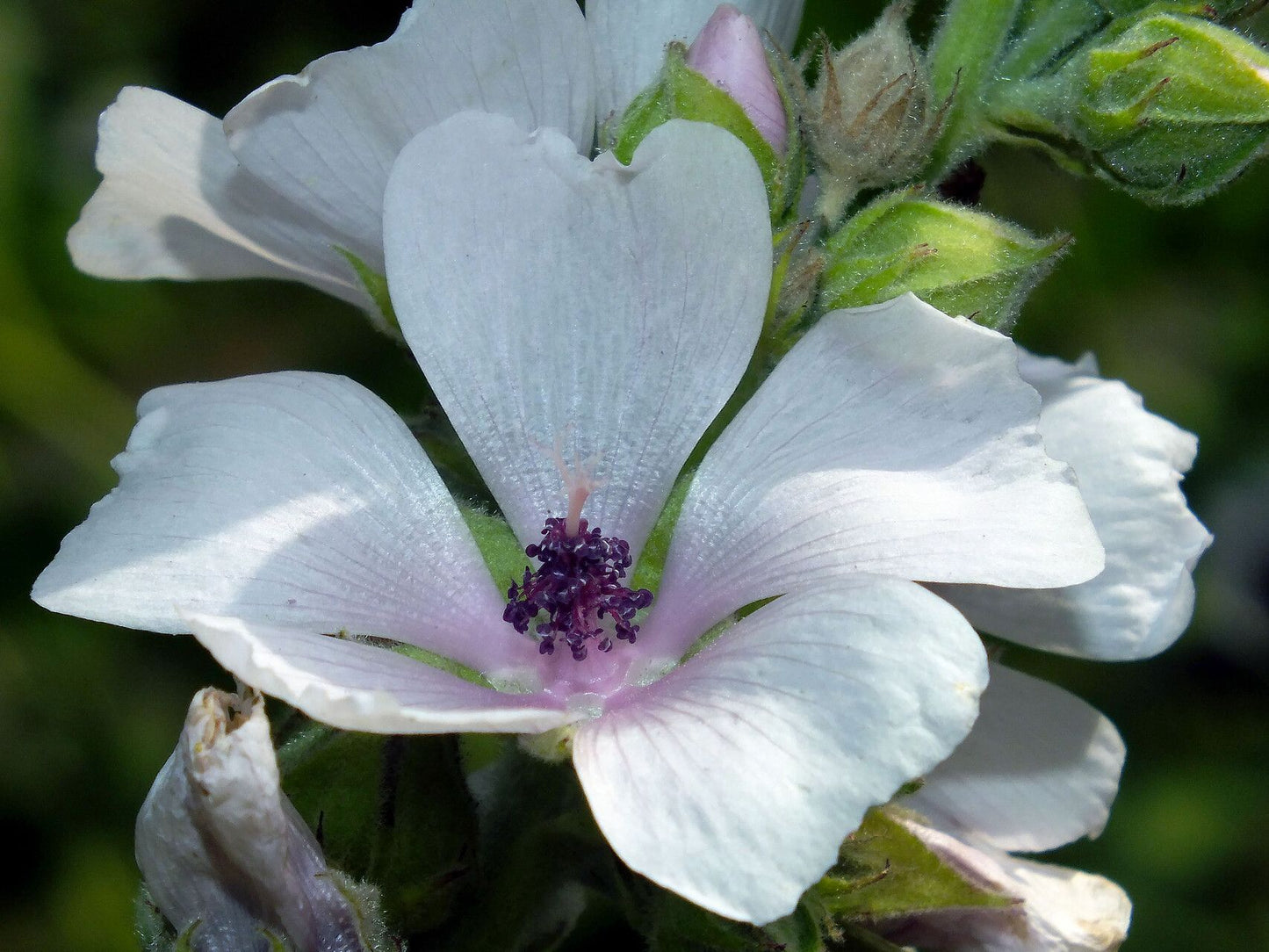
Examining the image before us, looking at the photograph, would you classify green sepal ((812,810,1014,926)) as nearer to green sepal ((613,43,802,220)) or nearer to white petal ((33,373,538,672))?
white petal ((33,373,538,672))

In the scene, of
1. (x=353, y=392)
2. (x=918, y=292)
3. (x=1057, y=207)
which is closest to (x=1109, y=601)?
(x=918, y=292)

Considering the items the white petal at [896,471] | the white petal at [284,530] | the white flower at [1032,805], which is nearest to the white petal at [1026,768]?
the white flower at [1032,805]

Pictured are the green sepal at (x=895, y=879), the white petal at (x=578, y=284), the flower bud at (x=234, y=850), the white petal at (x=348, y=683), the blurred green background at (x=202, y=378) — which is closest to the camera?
the white petal at (x=348, y=683)

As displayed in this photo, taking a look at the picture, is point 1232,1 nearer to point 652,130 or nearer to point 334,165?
point 652,130

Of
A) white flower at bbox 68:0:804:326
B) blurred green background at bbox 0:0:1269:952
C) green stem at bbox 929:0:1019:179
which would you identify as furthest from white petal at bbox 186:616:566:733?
blurred green background at bbox 0:0:1269:952

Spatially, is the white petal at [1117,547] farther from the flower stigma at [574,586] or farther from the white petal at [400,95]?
the white petal at [400,95]

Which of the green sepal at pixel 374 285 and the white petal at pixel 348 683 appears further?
the green sepal at pixel 374 285

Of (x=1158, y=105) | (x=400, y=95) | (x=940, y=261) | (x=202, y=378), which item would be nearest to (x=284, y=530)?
(x=400, y=95)
